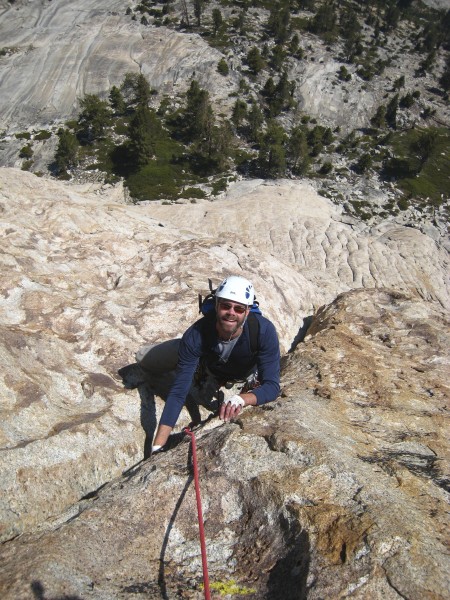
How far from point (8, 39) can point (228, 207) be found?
10990 cm

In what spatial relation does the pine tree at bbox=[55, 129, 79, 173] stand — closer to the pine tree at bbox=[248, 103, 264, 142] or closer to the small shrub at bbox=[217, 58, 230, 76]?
the pine tree at bbox=[248, 103, 264, 142]

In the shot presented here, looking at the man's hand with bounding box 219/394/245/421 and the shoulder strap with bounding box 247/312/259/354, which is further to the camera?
the shoulder strap with bounding box 247/312/259/354

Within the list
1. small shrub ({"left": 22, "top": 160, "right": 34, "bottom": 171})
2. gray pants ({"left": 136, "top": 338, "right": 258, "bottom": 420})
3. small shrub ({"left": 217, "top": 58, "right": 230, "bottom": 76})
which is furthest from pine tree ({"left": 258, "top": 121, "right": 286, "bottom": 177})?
gray pants ({"left": 136, "top": 338, "right": 258, "bottom": 420})

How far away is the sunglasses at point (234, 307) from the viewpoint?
690 centimetres

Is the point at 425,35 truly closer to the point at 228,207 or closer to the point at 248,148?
the point at 248,148

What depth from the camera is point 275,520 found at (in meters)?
5.15

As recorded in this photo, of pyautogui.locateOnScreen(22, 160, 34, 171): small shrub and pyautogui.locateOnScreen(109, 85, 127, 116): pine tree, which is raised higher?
pyautogui.locateOnScreen(109, 85, 127, 116): pine tree

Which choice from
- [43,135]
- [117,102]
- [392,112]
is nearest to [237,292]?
[43,135]

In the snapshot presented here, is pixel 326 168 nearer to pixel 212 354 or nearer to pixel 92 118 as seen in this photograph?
pixel 92 118

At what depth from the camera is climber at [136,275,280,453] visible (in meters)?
6.94

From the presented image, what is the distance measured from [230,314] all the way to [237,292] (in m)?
0.42

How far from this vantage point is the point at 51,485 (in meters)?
6.10

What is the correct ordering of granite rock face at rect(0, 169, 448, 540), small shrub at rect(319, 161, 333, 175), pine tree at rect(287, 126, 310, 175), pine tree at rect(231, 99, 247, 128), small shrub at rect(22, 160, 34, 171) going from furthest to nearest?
pine tree at rect(231, 99, 247, 128), small shrub at rect(319, 161, 333, 175), pine tree at rect(287, 126, 310, 175), small shrub at rect(22, 160, 34, 171), granite rock face at rect(0, 169, 448, 540)

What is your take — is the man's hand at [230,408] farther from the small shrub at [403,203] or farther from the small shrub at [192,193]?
the small shrub at [403,203]
